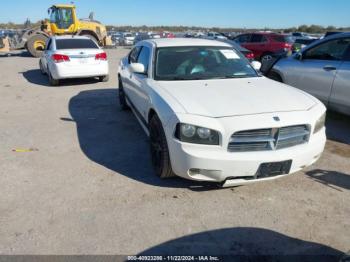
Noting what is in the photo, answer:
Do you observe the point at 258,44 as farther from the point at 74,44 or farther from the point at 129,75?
the point at 129,75

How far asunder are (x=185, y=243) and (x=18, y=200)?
192cm

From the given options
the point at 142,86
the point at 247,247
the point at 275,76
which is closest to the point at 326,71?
the point at 275,76

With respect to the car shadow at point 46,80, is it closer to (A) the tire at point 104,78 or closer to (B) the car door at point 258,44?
(A) the tire at point 104,78

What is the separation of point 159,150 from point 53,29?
1815 cm

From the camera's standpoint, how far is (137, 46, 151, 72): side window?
516cm

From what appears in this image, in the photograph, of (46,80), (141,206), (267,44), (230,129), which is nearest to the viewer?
(230,129)

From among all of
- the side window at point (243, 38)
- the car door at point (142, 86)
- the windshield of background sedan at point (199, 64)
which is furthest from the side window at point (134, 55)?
the side window at point (243, 38)

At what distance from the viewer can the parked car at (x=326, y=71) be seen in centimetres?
582

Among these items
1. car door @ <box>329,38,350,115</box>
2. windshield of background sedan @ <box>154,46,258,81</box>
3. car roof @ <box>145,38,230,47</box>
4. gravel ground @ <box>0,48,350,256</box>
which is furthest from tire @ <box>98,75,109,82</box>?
car door @ <box>329,38,350,115</box>

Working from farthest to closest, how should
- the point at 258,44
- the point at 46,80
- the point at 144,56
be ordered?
the point at 258,44
the point at 46,80
the point at 144,56

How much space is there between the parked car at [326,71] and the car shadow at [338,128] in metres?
0.38

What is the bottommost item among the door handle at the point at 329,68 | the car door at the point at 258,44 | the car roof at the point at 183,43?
the car door at the point at 258,44

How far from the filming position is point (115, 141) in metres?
5.55

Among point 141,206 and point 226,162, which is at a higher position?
point 226,162
